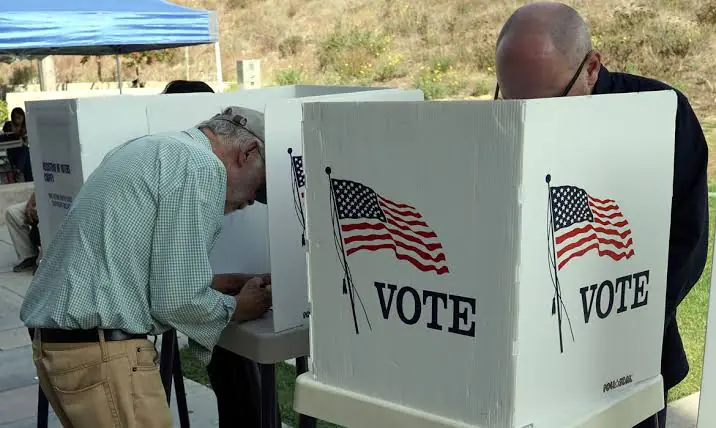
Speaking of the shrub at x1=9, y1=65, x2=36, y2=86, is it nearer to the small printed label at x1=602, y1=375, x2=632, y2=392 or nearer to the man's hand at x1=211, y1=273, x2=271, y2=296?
the man's hand at x1=211, y1=273, x2=271, y2=296

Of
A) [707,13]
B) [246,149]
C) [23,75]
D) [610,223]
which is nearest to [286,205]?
[246,149]

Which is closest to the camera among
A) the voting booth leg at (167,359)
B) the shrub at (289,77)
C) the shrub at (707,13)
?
the voting booth leg at (167,359)

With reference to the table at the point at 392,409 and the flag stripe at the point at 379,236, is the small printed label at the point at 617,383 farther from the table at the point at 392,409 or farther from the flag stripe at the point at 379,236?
the flag stripe at the point at 379,236

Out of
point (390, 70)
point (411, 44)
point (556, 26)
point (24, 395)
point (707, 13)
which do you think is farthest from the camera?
point (411, 44)

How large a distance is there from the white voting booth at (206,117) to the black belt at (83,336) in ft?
1.19

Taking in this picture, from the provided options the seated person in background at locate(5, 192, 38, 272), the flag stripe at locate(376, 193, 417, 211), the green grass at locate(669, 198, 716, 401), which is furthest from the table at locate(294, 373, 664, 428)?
the seated person in background at locate(5, 192, 38, 272)

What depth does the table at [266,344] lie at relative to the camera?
2.06 metres

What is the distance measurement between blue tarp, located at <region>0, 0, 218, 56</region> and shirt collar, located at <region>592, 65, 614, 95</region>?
5675 millimetres

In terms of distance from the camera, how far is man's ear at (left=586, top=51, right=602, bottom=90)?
1.69 meters

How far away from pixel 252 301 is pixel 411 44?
61.9 feet

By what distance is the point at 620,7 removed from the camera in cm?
1750

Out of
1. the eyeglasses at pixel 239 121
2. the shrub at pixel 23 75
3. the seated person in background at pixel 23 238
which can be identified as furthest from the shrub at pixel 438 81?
the eyeglasses at pixel 239 121

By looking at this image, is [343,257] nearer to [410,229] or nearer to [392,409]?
[410,229]

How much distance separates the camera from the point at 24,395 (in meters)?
3.96
